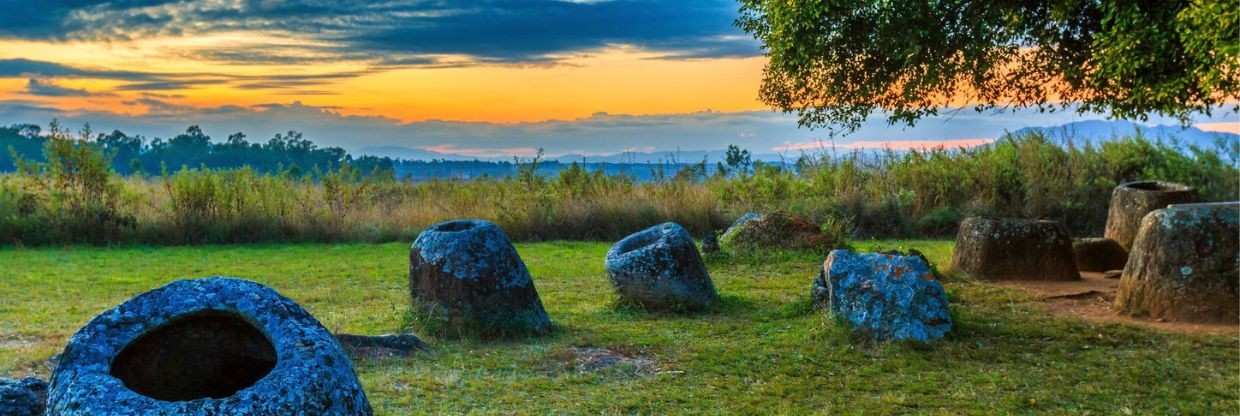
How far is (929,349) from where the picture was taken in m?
9.59

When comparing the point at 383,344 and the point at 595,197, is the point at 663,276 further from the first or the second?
the point at 595,197

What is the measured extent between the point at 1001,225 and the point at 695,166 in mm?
12163

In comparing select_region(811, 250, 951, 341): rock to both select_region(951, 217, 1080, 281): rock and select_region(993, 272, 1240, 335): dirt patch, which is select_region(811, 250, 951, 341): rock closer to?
select_region(993, 272, 1240, 335): dirt patch

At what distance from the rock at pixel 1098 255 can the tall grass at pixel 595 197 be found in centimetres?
585

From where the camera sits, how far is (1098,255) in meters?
15.9

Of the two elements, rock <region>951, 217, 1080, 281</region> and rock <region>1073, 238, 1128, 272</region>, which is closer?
rock <region>951, 217, 1080, 281</region>

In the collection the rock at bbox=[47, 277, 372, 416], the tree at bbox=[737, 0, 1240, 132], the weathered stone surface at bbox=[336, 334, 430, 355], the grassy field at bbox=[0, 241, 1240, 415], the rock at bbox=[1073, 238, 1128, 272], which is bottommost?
the grassy field at bbox=[0, 241, 1240, 415]

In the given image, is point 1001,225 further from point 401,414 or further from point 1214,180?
point 1214,180

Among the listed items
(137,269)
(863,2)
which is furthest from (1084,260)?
(137,269)

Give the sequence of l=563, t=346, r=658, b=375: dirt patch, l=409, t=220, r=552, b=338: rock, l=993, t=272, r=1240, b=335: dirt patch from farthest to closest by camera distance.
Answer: l=993, t=272, r=1240, b=335: dirt patch, l=409, t=220, r=552, b=338: rock, l=563, t=346, r=658, b=375: dirt patch

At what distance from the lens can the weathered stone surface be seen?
926 cm

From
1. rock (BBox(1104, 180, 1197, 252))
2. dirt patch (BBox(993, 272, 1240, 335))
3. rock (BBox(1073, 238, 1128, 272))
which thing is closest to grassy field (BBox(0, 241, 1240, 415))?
dirt patch (BBox(993, 272, 1240, 335))

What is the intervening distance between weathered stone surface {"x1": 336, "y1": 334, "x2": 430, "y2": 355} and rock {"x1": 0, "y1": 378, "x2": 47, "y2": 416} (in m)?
3.96

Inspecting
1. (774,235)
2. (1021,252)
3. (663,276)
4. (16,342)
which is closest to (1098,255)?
(1021,252)
